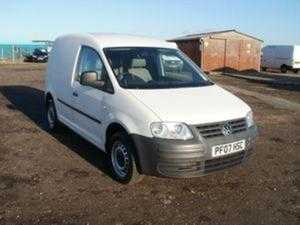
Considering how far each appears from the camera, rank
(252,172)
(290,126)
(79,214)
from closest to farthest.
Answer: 1. (79,214)
2. (252,172)
3. (290,126)

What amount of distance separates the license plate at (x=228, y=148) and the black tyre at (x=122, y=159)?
3.40 ft

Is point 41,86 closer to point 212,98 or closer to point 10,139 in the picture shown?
point 10,139

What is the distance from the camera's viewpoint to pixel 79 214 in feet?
17.8

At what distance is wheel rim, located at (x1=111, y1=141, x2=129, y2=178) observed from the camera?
20.5ft

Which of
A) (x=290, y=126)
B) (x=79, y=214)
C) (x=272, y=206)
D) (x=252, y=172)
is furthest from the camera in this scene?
(x=290, y=126)

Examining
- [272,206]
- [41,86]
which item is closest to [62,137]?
[272,206]

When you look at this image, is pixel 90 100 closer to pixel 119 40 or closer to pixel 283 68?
pixel 119 40

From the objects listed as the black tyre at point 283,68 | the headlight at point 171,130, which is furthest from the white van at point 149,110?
the black tyre at point 283,68

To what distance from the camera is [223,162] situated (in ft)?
19.8

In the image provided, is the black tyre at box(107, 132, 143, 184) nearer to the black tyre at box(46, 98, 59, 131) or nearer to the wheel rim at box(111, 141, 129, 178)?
the wheel rim at box(111, 141, 129, 178)

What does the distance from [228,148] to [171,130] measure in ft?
2.66

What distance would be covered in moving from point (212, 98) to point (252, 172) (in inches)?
57.3

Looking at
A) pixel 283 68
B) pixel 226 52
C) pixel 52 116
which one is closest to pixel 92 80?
pixel 52 116

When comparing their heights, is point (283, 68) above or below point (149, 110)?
below
